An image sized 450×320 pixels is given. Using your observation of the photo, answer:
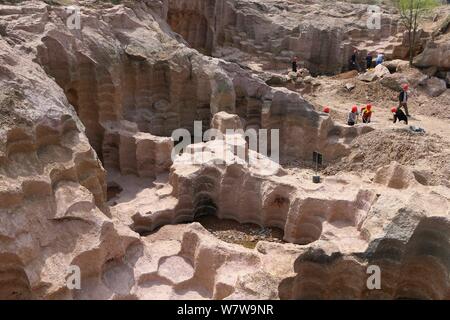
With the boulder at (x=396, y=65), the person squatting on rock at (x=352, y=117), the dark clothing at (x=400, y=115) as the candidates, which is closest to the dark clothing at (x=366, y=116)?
the person squatting on rock at (x=352, y=117)

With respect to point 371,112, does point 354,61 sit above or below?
above

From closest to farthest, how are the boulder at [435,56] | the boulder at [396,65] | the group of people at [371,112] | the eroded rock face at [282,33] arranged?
the group of people at [371,112] < the boulder at [435,56] < the boulder at [396,65] < the eroded rock face at [282,33]

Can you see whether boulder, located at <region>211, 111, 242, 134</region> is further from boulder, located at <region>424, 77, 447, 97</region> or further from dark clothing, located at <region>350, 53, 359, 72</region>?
dark clothing, located at <region>350, 53, 359, 72</region>

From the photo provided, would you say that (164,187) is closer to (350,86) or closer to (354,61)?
(350,86)

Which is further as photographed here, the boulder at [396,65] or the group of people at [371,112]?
the boulder at [396,65]

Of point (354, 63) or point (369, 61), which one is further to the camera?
point (354, 63)

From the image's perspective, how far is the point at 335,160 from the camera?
14648 millimetres

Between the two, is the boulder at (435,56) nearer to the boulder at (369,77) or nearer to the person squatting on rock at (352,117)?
the boulder at (369,77)

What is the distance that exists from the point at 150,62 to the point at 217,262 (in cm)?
811

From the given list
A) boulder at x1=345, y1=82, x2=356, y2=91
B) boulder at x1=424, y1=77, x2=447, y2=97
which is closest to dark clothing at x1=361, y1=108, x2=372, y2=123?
boulder at x1=345, y1=82, x2=356, y2=91

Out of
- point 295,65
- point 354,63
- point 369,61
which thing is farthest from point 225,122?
point 354,63

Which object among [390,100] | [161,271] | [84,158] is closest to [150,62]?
[84,158]

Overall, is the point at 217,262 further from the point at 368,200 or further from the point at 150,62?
the point at 150,62

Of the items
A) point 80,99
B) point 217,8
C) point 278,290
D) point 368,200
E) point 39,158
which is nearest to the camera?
point 278,290
